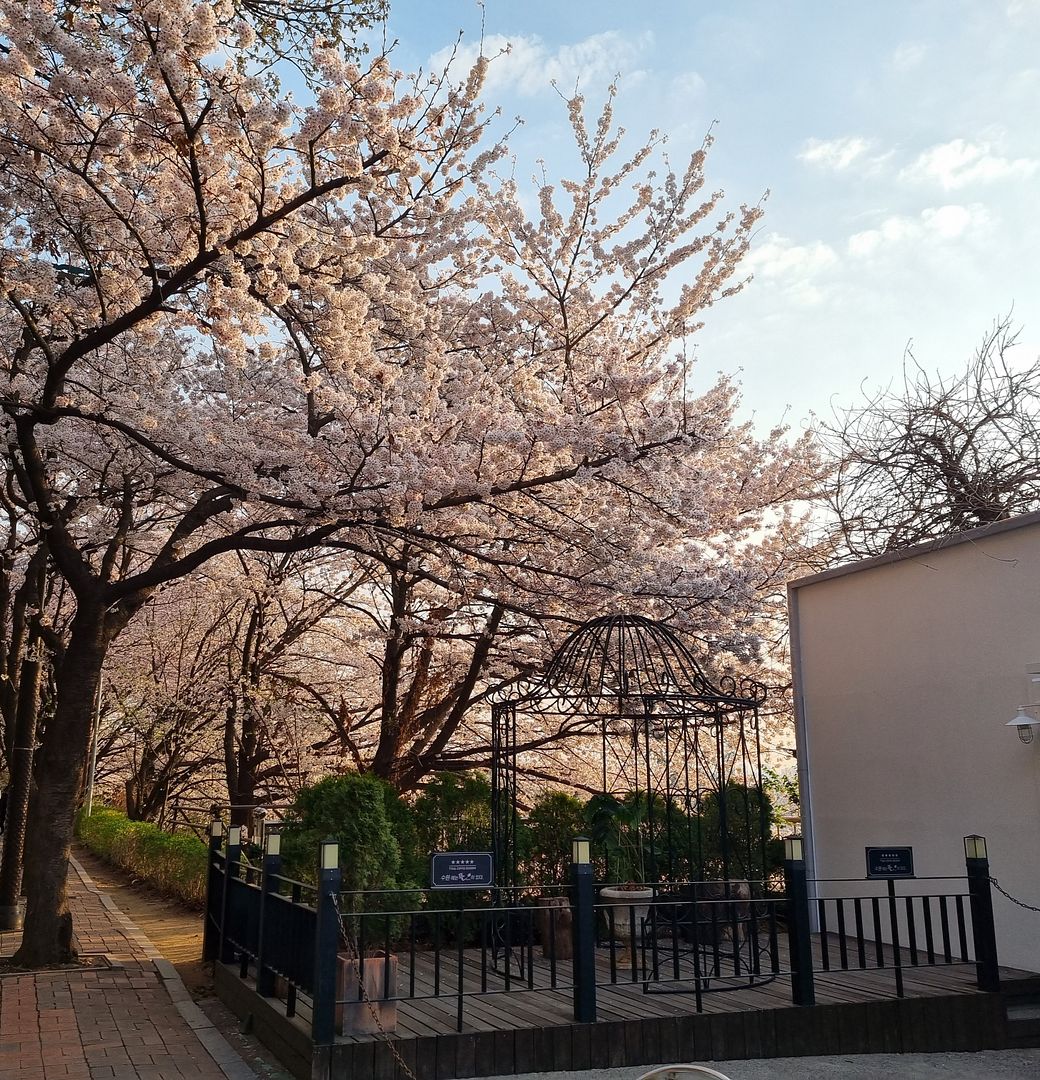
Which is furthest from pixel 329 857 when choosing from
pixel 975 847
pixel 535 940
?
pixel 975 847

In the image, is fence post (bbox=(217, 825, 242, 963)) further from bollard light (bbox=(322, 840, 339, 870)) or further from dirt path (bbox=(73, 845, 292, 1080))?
bollard light (bbox=(322, 840, 339, 870))

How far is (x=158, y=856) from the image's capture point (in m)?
13.7

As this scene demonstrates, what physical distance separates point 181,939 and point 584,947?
6162 millimetres

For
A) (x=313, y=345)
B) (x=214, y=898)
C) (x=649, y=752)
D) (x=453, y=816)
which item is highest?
(x=313, y=345)

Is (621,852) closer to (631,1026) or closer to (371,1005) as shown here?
(631,1026)

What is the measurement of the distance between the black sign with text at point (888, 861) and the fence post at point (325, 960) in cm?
368

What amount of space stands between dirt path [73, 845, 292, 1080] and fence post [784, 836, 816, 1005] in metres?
3.16

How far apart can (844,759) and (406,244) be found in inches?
254

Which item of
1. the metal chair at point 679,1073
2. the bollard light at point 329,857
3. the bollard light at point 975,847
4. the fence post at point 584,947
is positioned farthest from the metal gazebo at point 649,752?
the metal chair at point 679,1073

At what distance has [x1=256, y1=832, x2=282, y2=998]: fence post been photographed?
6.18 m

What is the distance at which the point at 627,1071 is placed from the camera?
5.38 meters

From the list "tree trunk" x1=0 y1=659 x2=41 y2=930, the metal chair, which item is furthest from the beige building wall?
"tree trunk" x1=0 y1=659 x2=41 y2=930

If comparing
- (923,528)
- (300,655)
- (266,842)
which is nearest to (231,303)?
(266,842)

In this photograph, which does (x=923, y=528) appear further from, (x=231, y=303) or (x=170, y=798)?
(x=170, y=798)
